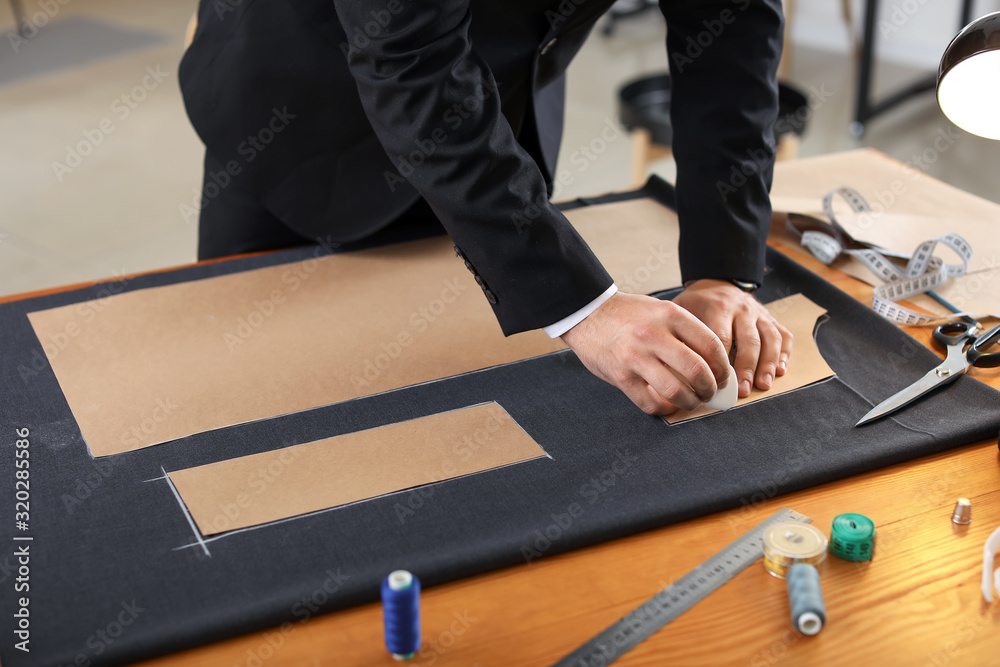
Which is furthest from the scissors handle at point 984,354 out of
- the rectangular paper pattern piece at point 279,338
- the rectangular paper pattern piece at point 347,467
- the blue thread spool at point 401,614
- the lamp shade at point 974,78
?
the blue thread spool at point 401,614

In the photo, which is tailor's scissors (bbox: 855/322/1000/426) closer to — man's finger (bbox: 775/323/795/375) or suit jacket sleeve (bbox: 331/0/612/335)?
man's finger (bbox: 775/323/795/375)

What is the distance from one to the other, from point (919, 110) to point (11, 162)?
12.8 feet

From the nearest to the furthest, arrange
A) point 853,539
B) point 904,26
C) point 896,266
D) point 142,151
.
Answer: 1. point 853,539
2. point 896,266
3. point 142,151
4. point 904,26

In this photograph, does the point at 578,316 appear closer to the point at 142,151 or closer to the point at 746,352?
the point at 746,352

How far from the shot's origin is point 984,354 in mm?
1019

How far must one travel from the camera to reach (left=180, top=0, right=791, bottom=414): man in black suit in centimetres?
92

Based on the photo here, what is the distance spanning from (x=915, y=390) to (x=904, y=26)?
422 cm

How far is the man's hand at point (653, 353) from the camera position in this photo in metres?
0.90

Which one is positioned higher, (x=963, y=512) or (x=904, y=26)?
(x=963, y=512)

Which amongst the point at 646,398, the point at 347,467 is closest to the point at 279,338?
the point at 347,467

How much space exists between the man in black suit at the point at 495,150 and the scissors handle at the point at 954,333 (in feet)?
0.62

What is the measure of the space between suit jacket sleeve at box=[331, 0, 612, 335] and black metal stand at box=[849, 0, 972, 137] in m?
3.06

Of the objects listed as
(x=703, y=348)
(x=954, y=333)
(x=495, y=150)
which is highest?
(x=495, y=150)

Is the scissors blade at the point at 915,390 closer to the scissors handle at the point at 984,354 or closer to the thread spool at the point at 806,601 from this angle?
the scissors handle at the point at 984,354
